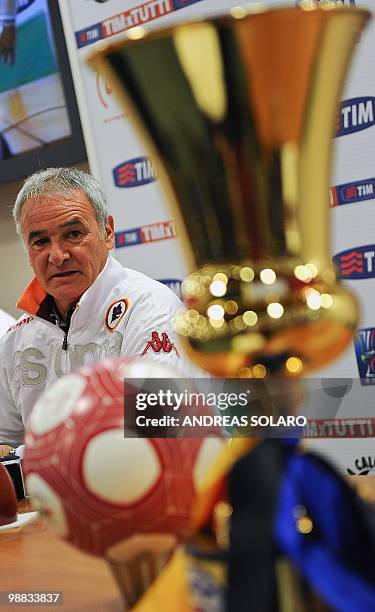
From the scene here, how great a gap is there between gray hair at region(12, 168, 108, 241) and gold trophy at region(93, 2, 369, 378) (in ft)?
4.88

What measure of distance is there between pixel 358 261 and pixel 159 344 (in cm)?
55

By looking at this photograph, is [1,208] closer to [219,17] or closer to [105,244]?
[105,244]

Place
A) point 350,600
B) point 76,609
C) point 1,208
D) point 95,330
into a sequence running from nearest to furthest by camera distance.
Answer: point 350,600 < point 76,609 < point 95,330 < point 1,208

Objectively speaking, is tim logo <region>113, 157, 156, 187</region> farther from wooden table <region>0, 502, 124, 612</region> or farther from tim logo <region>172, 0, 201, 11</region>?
wooden table <region>0, 502, 124, 612</region>

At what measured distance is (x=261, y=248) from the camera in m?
0.38

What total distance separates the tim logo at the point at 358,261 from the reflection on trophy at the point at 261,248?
155 cm

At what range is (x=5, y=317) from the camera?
2.59 m

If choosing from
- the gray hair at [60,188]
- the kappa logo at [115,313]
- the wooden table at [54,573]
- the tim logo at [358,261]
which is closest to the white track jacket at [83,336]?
the kappa logo at [115,313]

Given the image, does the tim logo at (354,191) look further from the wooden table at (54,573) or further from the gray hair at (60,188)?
the wooden table at (54,573)

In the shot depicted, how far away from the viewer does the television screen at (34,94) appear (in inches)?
Result: 102

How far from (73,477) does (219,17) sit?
30cm

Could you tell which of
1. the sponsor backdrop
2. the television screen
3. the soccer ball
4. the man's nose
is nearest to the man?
the man's nose

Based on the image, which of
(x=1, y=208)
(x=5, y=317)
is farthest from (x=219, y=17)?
(x=1, y=208)

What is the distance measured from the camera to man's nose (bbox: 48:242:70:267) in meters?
1.86
